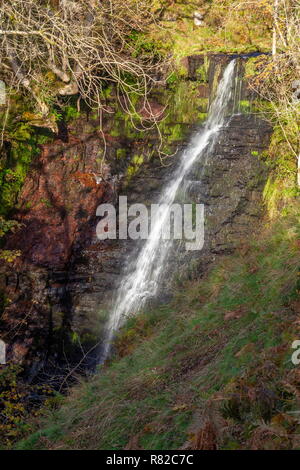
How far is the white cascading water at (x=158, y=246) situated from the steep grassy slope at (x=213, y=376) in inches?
54.4

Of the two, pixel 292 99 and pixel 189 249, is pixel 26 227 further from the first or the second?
pixel 292 99

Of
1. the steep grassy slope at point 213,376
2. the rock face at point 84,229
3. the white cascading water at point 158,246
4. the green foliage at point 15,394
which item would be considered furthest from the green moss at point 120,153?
the green foliage at point 15,394

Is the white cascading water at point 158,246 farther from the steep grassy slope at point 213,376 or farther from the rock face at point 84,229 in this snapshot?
the steep grassy slope at point 213,376

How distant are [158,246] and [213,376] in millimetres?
4887

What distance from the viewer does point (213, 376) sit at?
13.2ft

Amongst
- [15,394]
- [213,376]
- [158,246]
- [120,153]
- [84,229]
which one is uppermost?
[120,153]

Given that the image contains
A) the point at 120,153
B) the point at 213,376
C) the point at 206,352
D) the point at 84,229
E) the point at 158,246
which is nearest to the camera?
the point at 213,376

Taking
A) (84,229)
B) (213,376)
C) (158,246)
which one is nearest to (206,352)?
(213,376)

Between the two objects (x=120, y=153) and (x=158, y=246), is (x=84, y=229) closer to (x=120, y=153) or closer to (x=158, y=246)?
(x=158, y=246)

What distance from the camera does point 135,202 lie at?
32.7 feet

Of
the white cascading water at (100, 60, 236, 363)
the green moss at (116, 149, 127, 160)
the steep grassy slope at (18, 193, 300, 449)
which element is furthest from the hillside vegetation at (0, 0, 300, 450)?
the green moss at (116, 149, 127, 160)

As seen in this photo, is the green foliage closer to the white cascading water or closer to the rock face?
the rock face

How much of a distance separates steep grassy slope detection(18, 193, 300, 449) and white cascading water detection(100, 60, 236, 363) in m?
1.38

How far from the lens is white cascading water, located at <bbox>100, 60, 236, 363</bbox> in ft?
26.7
